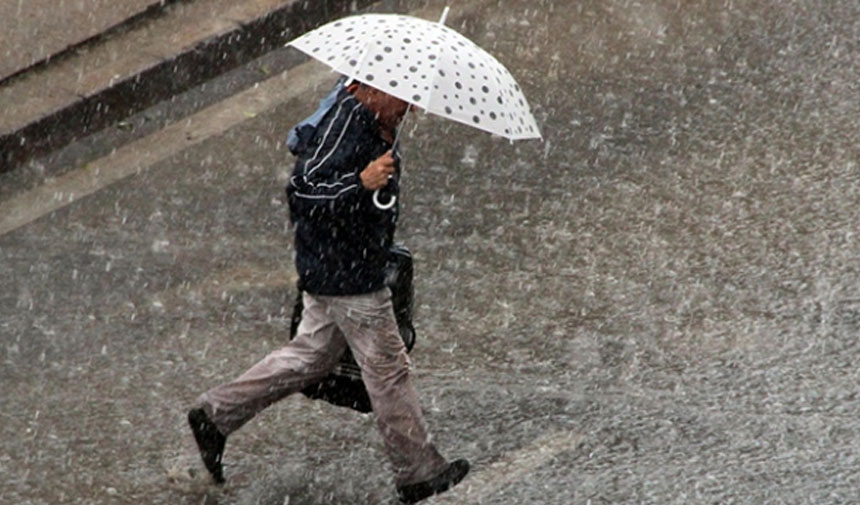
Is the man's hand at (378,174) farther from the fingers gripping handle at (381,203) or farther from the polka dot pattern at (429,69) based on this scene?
the polka dot pattern at (429,69)

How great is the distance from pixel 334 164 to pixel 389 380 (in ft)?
2.71

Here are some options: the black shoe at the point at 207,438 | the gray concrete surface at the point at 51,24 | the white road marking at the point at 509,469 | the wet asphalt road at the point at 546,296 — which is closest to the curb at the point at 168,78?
the wet asphalt road at the point at 546,296

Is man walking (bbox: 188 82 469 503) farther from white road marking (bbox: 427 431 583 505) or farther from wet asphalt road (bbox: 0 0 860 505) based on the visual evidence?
wet asphalt road (bbox: 0 0 860 505)

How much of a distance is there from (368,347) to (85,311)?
6.44 ft

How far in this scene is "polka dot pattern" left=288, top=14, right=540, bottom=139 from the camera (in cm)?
617

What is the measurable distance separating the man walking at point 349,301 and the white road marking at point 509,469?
12cm

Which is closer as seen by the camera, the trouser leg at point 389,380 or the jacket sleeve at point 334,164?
the jacket sleeve at point 334,164

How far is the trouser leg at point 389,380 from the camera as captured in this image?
6.62 m

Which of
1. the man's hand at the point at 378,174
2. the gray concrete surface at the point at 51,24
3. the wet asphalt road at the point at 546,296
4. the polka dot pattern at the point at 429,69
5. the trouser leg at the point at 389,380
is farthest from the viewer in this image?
the gray concrete surface at the point at 51,24

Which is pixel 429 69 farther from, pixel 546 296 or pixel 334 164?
pixel 546 296

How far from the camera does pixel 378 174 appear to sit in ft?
20.8

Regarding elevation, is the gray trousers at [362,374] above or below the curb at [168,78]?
below

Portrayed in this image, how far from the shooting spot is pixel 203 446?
22.4ft

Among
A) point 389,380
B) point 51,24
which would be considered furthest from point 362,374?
point 51,24
